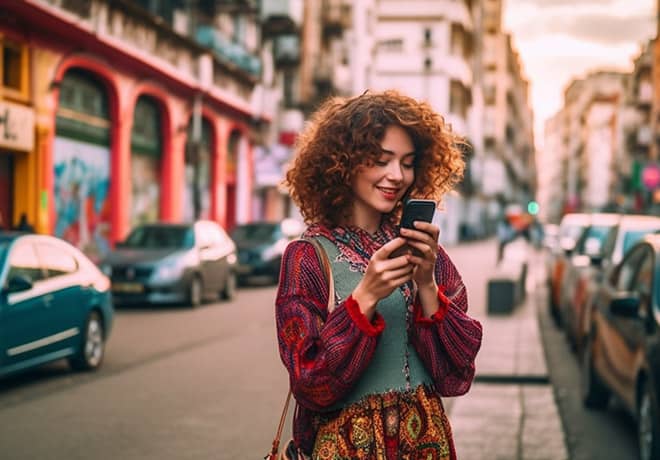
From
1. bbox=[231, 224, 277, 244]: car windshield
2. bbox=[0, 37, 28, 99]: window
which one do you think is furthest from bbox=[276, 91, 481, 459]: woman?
bbox=[231, 224, 277, 244]: car windshield

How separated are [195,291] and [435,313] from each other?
1633 cm

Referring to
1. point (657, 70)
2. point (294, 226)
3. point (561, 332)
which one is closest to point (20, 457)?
point (561, 332)

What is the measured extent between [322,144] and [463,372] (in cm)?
76

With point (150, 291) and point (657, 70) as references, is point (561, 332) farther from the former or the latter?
point (657, 70)

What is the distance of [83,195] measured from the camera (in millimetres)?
24266

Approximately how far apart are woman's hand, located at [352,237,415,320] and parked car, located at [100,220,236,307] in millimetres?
15847

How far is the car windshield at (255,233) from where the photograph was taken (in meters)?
26.7

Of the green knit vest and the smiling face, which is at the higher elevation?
the smiling face

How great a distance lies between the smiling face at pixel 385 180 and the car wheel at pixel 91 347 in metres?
8.05

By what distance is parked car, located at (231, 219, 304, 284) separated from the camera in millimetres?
25312

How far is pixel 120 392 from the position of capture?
9.34m

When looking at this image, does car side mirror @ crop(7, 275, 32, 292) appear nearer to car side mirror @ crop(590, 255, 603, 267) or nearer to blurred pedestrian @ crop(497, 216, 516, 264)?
car side mirror @ crop(590, 255, 603, 267)

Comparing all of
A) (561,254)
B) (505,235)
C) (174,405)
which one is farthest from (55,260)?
(505,235)

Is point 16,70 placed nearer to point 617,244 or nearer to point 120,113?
point 120,113
